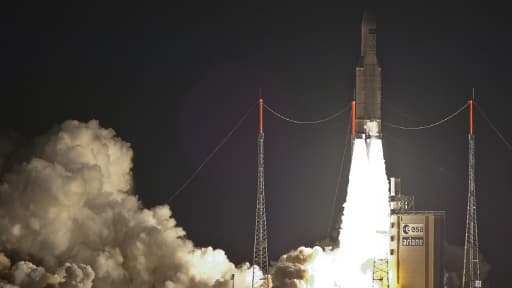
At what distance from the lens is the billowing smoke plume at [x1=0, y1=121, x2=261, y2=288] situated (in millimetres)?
57531

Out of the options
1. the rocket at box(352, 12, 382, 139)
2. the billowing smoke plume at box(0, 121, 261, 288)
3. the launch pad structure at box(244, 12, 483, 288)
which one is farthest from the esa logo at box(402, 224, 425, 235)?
the billowing smoke plume at box(0, 121, 261, 288)

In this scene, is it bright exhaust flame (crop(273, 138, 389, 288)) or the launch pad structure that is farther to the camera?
bright exhaust flame (crop(273, 138, 389, 288))

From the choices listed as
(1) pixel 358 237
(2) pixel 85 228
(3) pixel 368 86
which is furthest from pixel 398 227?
(2) pixel 85 228

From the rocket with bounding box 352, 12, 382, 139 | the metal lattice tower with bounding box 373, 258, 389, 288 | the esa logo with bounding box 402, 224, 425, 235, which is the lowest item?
the metal lattice tower with bounding box 373, 258, 389, 288

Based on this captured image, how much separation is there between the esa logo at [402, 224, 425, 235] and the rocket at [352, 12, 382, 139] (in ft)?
12.8

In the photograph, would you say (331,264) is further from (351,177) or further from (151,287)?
(151,287)

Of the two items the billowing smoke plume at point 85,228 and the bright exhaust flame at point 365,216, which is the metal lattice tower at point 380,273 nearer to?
the bright exhaust flame at point 365,216

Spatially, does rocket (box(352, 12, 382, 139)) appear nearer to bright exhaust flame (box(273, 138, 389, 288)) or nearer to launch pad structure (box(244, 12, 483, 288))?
launch pad structure (box(244, 12, 483, 288))

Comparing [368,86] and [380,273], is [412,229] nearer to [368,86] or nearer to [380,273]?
[380,273]

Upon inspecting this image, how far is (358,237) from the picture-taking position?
188 feet

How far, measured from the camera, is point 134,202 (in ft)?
196

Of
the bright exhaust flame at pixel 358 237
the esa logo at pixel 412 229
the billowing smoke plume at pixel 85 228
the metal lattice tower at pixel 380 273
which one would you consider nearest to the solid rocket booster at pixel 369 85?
the bright exhaust flame at pixel 358 237

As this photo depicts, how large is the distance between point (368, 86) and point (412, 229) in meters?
6.03

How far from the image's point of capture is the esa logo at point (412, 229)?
181 feet
